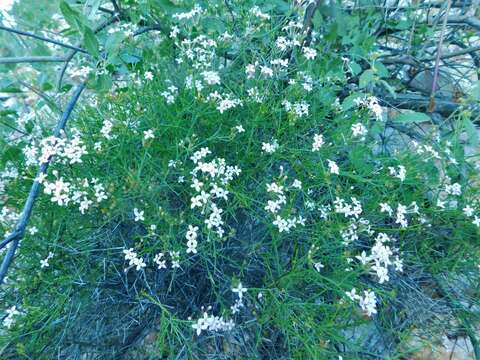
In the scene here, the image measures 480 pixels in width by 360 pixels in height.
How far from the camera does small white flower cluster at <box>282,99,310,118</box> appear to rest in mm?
1738

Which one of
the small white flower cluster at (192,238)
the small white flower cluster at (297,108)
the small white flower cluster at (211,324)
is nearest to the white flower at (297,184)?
the small white flower cluster at (297,108)

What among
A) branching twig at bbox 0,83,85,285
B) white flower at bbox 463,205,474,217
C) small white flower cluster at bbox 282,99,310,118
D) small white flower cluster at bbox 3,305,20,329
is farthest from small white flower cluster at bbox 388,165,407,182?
small white flower cluster at bbox 3,305,20,329

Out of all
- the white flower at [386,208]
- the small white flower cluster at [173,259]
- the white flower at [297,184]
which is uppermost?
the white flower at [297,184]

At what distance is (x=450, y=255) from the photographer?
1795 millimetres

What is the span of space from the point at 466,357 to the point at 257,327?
2.94 ft

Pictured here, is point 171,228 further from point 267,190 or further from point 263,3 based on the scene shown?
point 263,3

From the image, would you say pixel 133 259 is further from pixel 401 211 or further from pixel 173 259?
pixel 401 211

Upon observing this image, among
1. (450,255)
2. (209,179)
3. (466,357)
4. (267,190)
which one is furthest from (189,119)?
→ (466,357)

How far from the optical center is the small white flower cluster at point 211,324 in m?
1.45

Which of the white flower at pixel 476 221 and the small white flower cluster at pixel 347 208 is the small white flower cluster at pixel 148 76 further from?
the white flower at pixel 476 221

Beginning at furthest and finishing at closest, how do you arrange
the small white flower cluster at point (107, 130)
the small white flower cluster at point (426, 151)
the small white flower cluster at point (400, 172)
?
the small white flower cluster at point (426, 151)
the small white flower cluster at point (400, 172)
the small white flower cluster at point (107, 130)

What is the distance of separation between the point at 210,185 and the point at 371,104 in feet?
2.18

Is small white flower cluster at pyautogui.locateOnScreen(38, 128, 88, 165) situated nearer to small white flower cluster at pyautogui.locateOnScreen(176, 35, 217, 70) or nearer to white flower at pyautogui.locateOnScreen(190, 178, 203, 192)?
white flower at pyautogui.locateOnScreen(190, 178, 203, 192)

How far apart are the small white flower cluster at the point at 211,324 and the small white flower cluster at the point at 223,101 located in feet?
2.13
